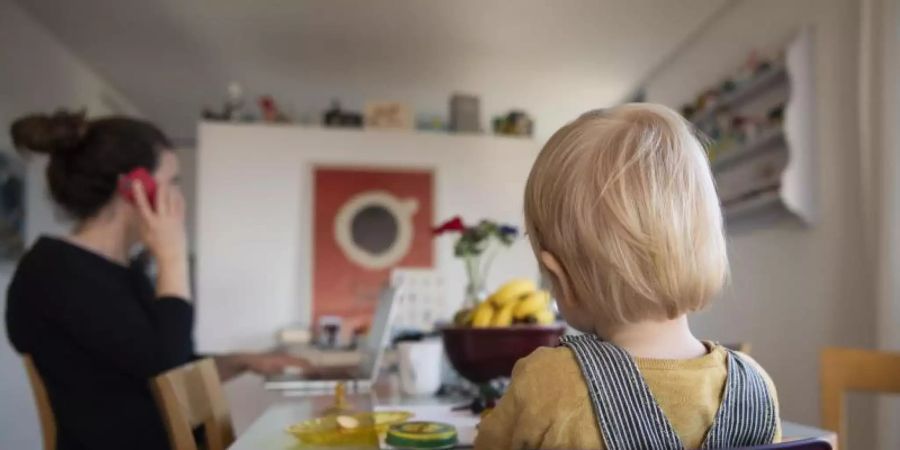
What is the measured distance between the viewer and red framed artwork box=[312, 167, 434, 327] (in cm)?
314

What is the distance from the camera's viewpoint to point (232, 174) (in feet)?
10.1

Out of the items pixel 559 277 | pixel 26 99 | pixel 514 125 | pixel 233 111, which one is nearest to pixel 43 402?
pixel 559 277

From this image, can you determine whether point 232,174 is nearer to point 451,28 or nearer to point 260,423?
point 451,28

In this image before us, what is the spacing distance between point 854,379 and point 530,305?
0.61 metres

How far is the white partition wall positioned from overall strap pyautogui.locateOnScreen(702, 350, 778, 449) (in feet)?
7.60

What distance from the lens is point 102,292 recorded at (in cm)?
133

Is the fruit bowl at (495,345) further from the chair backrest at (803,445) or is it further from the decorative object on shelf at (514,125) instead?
the decorative object on shelf at (514,125)

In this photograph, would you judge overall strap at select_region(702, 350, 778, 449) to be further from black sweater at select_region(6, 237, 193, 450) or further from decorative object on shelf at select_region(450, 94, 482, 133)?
decorative object on shelf at select_region(450, 94, 482, 133)

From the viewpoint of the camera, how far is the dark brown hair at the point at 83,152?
1420mm

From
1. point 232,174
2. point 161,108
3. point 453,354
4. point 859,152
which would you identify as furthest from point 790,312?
point 161,108

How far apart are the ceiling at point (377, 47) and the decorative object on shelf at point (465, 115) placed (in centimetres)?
24

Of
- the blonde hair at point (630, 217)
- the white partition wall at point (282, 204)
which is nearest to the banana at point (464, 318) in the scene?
the blonde hair at point (630, 217)

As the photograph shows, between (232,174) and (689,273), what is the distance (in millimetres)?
2684

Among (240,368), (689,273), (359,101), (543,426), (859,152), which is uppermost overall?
(359,101)
